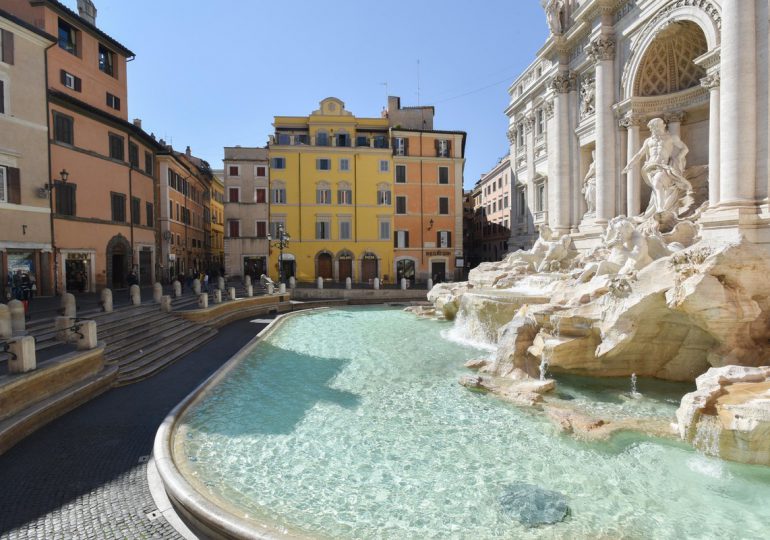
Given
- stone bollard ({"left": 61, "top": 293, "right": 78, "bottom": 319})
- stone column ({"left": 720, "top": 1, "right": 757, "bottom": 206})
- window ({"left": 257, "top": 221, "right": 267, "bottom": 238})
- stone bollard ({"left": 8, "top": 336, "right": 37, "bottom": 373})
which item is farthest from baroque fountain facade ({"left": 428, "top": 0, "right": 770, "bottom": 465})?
window ({"left": 257, "top": 221, "right": 267, "bottom": 238})

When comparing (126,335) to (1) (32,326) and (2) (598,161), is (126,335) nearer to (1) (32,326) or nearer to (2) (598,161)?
(1) (32,326)

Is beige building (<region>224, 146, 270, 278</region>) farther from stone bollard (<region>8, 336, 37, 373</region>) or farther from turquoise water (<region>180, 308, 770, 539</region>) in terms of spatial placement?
stone bollard (<region>8, 336, 37, 373</region>)

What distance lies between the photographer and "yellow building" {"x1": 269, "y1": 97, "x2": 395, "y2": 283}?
36188 mm

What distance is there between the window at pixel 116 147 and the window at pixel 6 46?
6.82m

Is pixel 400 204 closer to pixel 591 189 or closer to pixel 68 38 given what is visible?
pixel 591 189

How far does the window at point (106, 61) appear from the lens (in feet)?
82.8

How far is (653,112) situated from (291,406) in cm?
2011

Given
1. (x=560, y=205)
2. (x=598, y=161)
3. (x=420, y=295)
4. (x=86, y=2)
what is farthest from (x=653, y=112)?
(x=86, y=2)

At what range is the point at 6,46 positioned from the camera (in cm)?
1723

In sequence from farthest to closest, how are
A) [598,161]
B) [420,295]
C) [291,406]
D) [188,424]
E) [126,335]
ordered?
[420,295], [598,161], [126,335], [291,406], [188,424]

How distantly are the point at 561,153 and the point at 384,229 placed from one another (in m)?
17.6

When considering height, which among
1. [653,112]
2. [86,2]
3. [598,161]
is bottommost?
[598,161]

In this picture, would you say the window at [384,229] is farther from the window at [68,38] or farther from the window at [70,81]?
the window at [68,38]

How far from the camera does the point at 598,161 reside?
2036 centimetres
